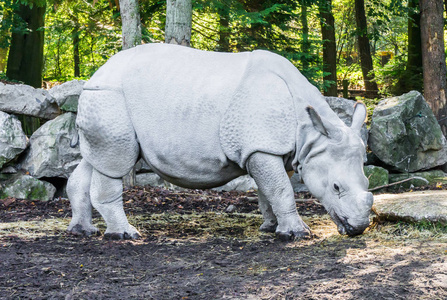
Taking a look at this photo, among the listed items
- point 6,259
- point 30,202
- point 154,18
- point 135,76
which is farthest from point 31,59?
point 6,259

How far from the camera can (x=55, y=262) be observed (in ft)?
13.7

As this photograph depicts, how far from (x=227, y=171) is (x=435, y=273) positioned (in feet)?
7.27

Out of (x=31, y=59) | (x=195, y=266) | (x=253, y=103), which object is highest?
(x=31, y=59)

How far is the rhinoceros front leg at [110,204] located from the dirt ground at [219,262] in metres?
0.18

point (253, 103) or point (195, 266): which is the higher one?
point (253, 103)

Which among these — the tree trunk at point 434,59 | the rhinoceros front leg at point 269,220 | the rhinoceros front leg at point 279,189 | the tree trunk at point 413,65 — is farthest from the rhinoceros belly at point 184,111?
the tree trunk at point 413,65

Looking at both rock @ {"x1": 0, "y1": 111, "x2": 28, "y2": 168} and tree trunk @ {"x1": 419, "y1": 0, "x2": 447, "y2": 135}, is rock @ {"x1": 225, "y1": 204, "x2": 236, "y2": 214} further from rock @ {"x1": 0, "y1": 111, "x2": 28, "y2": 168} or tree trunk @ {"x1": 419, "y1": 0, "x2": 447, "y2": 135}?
tree trunk @ {"x1": 419, "y1": 0, "x2": 447, "y2": 135}

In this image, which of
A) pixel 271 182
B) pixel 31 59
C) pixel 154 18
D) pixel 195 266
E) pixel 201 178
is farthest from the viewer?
pixel 31 59

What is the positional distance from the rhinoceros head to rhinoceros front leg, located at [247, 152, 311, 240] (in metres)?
0.23

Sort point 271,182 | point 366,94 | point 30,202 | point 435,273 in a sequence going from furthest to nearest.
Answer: point 366,94 → point 30,202 → point 271,182 → point 435,273

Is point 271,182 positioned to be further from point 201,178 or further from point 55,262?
point 55,262

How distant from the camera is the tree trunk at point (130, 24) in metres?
7.89

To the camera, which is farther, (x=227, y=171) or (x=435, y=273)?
(x=227, y=171)

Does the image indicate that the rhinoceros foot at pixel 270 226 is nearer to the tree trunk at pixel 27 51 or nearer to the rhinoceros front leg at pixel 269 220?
the rhinoceros front leg at pixel 269 220
